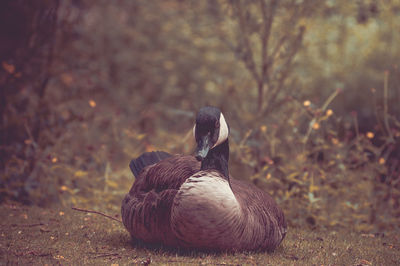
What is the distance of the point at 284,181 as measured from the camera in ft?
24.3

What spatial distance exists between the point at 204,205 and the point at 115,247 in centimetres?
126

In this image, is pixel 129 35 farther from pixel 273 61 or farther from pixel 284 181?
pixel 284 181

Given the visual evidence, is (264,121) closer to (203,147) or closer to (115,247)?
(203,147)

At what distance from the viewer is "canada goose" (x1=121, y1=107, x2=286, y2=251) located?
4.46m

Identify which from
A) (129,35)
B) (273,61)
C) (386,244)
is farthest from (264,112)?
(129,35)

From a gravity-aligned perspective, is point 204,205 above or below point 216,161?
below

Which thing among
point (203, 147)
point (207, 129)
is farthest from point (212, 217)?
point (207, 129)

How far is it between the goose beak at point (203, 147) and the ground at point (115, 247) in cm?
90

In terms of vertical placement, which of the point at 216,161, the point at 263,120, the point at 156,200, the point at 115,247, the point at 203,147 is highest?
the point at 263,120

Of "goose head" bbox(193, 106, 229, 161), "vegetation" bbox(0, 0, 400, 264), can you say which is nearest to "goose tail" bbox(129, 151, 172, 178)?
"goose head" bbox(193, 106, 229, 161)

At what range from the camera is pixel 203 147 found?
4707 mm

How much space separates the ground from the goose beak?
2.95 ft

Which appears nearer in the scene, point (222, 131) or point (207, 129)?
point (207, 129)

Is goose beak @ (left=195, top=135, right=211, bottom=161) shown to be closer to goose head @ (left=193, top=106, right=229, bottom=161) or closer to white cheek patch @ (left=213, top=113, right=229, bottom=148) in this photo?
goose head @ (left=193, top=106, right=229, bottom=161)
